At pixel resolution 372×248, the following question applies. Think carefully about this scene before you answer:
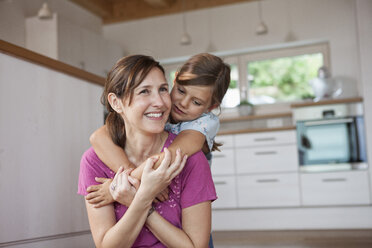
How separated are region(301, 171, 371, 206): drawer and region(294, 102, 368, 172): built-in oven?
0.07 m

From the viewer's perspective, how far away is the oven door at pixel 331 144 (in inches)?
172

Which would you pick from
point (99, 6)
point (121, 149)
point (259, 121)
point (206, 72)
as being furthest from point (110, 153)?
point (99, 6)

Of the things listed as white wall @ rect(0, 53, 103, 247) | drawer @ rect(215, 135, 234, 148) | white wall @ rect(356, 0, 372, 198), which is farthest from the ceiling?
white wall @ rect(0, 53, 103, 247)

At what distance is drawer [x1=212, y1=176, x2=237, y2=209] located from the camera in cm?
459

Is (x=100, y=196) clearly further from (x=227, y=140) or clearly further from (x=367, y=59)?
(x=367, y=59)

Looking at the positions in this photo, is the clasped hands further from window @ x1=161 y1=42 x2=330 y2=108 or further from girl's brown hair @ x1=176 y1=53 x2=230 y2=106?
window @ x1=161 y1=42 x2=330 y2=108

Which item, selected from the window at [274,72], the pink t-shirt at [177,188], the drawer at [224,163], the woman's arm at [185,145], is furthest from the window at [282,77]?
the pink t-shirt at [177,188]

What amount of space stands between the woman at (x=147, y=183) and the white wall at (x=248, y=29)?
4078mm

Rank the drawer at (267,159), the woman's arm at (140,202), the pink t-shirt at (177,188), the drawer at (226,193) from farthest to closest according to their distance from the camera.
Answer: the drawer at (226,193) < the drawer at (267,159) < the pink t-shirt at (177,188) < the woman's arm at (140,202)

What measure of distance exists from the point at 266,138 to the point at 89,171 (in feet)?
11.0

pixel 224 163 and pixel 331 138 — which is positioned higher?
pixel 331 138

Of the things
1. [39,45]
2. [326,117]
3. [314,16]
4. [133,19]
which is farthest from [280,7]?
→ [39,45]

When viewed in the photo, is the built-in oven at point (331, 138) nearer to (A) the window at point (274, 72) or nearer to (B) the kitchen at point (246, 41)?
(B) the kitchen at point (246, 41)

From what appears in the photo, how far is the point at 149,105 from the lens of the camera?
4.44 feet
